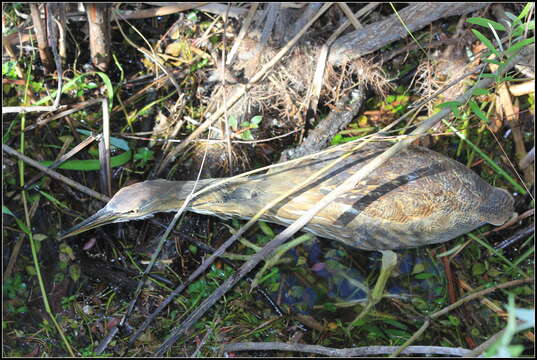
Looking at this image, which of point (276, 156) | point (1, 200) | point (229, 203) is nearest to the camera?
point (229, 203)

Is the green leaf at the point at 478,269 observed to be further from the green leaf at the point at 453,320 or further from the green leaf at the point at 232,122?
the green leaf at the point at 232,122

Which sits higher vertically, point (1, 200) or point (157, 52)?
point (157, 52)

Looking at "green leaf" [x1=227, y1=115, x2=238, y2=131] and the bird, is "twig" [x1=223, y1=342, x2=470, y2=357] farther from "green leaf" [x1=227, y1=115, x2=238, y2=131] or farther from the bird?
"green leaf" [x1=227, y1=115, x2=238, y2=131]

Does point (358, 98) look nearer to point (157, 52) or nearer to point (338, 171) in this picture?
point (338, 171)

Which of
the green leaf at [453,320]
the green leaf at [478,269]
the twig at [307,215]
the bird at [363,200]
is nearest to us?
the twig at [307,215]

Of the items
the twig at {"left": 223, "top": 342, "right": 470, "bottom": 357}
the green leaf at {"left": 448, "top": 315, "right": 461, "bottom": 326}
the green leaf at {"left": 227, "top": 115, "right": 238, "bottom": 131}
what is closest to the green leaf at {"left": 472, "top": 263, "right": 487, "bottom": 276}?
the green leaf at {"left": 448, "top": 315, "right": 461, "bottom": 326}

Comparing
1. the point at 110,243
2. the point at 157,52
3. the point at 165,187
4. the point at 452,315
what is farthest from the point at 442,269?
the point at 157,52

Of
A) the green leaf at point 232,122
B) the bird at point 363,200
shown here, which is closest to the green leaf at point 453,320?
the bird at point 363,200

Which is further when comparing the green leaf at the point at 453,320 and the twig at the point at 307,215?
the green leaf at the point at 453,320

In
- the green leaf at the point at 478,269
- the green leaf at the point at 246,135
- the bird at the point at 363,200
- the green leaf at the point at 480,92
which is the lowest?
the green leaf at the point at 478,269
